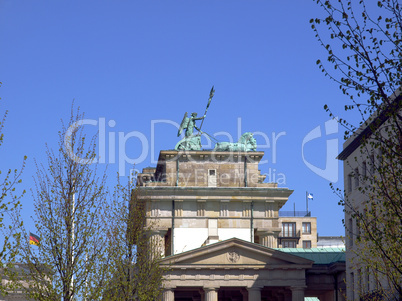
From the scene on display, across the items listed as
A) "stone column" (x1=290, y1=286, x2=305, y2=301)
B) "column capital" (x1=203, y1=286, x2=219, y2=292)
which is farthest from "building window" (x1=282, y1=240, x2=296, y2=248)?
"column capital" (x1=203, y1=286, x2=219, y2=292)

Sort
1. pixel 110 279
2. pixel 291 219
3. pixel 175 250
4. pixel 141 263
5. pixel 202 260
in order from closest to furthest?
pixel 110 279 < pixel 141 263 < pixel 202 260 < pixel 175 250 < pixel 291 219

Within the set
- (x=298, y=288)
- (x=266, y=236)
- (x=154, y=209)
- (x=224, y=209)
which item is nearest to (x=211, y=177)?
(x=224, y=209)

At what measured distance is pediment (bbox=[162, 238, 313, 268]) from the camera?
7569 centimetres

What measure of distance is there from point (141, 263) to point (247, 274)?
22.5 metres

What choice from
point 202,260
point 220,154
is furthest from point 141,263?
point 220,154

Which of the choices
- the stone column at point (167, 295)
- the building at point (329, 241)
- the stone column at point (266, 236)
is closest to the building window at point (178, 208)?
the stone column at point (266, 236)

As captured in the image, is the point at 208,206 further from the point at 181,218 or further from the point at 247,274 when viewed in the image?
the point at 247,274

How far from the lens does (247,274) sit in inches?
3019

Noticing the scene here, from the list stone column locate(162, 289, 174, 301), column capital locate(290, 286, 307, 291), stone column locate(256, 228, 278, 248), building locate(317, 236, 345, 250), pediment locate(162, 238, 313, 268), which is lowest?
stone column locate(162, 289, 174, 301)

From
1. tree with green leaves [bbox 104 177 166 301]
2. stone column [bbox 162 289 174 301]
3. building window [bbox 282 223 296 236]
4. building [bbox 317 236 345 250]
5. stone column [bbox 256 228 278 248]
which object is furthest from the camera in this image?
building [bbox 317 236 345 250]

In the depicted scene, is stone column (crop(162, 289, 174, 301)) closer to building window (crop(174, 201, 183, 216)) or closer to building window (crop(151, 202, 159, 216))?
building window (crop(151, 202, 159, 216))

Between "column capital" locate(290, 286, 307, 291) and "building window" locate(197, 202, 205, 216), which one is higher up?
"building window" locate(197, 202, 205, 216)

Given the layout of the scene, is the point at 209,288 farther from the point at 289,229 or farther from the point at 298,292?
the point at 289,229

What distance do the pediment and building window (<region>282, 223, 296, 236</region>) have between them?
8652cm
